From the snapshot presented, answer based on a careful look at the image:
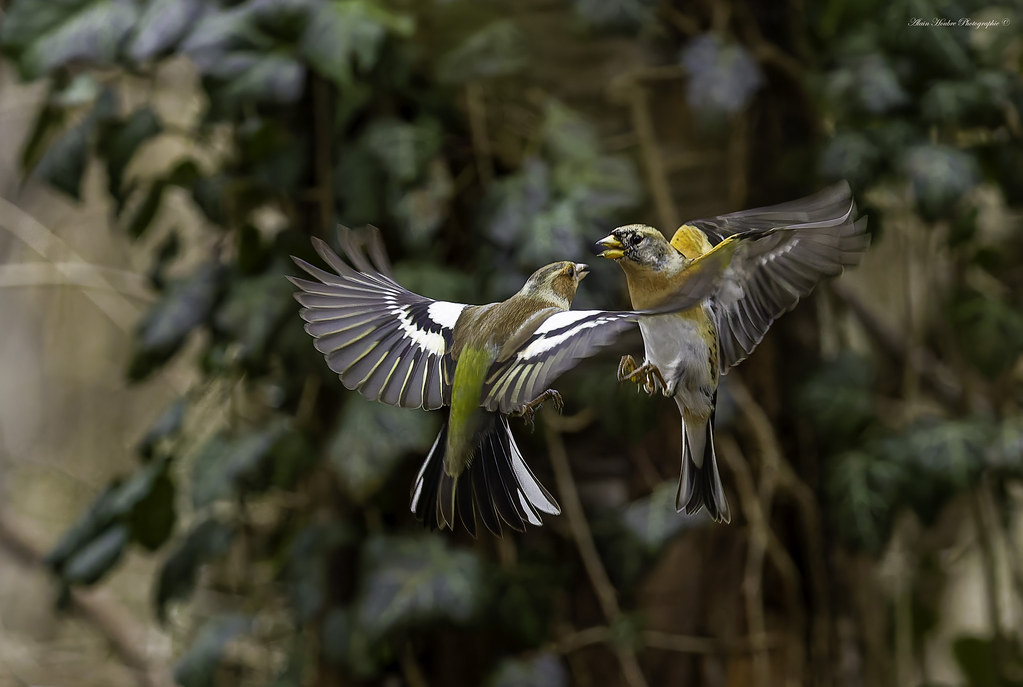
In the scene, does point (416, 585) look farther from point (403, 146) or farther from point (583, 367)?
point (403, 146)

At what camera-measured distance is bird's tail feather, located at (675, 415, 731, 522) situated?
0.88 ft

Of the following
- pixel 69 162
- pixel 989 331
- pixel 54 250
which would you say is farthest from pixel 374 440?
pixel 54 250

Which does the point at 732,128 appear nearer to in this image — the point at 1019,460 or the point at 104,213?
the point at 1019,460

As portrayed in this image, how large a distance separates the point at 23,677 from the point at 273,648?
0.78 metres

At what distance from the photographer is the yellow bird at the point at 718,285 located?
22 centimetres

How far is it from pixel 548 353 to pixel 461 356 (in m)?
0.06

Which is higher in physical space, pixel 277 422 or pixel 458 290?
pixel 458 290

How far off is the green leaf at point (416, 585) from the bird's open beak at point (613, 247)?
2.74ft

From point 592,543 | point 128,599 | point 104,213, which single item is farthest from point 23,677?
point 592,543

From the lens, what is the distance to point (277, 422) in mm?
1162

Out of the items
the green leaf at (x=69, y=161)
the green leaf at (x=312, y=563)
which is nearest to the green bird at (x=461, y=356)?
the green leaf at (x=312, y=563)

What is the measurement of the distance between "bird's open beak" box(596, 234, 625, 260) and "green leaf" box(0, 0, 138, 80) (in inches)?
38.2

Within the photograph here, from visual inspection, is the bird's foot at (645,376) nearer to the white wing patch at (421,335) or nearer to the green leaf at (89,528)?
the white wing patch at (421,335)

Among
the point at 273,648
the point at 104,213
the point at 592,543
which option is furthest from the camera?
the point at 104,213
